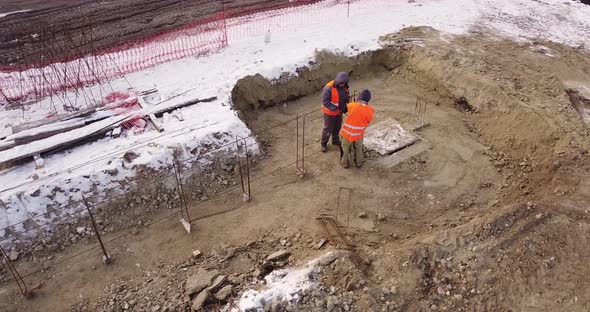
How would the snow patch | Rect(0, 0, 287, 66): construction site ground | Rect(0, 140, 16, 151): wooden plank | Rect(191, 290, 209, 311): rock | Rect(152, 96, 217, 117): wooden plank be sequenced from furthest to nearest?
Rect(0, 0, 287, 66): construction site ground < the snow patch < Rect(152, 96, 217, 117): wooden plank < Rect(0, 140, 16, 151): wooden plank < Rect(191, 290, 209, 311): rock

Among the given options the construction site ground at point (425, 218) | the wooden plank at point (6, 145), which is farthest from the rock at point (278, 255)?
the wooden plank at point (6, 145)

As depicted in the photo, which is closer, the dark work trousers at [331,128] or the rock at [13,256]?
the rock at [13,256]

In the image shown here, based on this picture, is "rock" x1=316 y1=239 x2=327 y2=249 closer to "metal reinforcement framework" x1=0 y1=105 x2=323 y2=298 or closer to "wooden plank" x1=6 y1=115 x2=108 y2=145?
"metal reinforcement framework" x1=0 y1=105 x2=323 y2=298

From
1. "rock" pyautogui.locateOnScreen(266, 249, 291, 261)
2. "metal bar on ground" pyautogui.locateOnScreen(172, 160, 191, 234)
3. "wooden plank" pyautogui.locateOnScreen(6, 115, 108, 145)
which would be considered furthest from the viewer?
"wooden plank" pyautogui.locateOnScreen(6, 115, 108, 145)

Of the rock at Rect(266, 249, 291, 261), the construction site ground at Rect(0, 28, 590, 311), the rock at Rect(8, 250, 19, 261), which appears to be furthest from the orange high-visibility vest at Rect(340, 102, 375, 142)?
the rock at Rect(8, 250, 19, 261)

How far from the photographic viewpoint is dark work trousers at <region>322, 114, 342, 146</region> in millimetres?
7938

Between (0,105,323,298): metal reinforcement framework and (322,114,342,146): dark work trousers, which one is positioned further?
(322,114,342,146): dark work trousers

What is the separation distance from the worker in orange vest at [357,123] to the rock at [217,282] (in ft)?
10.7

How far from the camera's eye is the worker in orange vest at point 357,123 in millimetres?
7131

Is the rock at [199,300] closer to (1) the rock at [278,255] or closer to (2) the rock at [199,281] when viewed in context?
(2) the rock at [199,281]

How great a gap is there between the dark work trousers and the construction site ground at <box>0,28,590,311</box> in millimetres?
295

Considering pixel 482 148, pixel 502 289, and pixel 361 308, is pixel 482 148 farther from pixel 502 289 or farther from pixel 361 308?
pixel 361 308

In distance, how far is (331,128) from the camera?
805cm

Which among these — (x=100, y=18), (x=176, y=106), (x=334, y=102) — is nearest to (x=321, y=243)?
(x=334, y=102)
